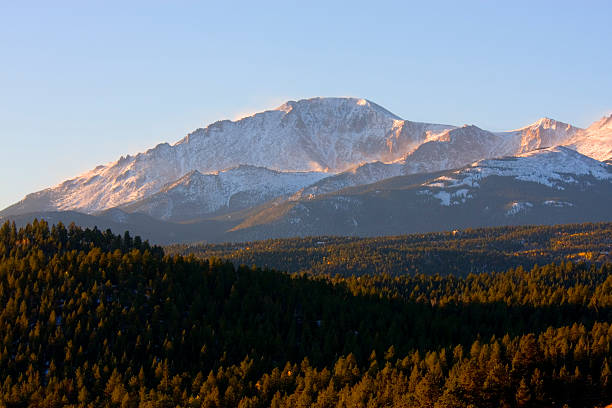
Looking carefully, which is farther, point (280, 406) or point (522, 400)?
point (280, 406)

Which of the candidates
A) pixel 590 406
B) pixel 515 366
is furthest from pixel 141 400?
pixel 590 406

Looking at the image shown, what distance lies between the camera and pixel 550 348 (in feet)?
641

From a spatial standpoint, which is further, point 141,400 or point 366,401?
point 141,400

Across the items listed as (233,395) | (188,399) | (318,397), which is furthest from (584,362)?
(188,399)

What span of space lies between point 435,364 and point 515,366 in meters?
22.8

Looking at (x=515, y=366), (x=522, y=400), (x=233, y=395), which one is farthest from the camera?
(x=233, y=395)

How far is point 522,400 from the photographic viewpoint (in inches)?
6781

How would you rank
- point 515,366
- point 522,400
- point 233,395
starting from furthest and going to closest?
1. point 233,395
2. point 515,366
3. point 522,400

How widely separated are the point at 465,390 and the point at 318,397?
116ft

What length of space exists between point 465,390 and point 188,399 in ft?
236

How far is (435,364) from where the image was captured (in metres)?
200

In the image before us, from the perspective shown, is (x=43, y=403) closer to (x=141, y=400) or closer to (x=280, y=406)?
(x=141, y=400)

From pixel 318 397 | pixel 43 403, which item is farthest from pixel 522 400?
pixel 43 403

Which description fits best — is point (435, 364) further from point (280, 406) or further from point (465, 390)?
point (280, 406)
